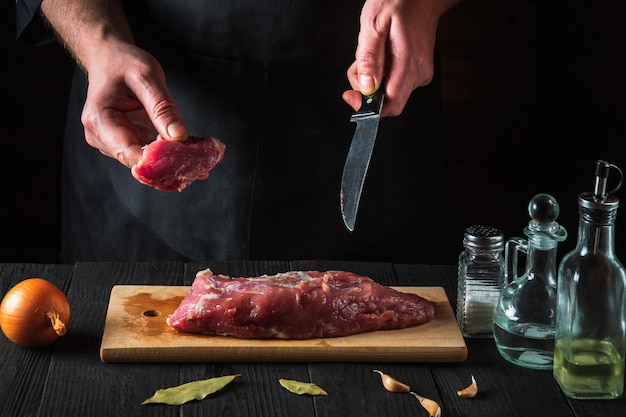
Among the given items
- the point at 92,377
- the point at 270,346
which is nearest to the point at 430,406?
Result: the point at 270,346

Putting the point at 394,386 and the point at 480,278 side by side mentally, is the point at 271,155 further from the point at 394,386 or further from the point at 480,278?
the point at 394,386

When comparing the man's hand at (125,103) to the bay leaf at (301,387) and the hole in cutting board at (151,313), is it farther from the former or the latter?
the bay leaf at (301,387)

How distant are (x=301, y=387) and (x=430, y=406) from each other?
0.79 ft

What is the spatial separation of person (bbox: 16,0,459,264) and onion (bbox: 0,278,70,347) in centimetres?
47

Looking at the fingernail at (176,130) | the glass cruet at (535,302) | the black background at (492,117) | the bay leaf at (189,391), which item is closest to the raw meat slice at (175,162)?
the fingernail at (176,130)

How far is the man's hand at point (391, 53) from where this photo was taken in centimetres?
220

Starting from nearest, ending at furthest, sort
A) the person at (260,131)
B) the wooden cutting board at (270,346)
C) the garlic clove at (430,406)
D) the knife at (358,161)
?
the garlic clove at (430,406) → the wooden cutting board at (270,346) → the knife at (358,161) → the person at (260,131)

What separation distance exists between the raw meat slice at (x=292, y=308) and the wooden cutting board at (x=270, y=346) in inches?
0.8

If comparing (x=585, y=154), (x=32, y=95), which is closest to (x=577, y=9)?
(x=585, y=154)

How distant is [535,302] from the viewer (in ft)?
6.41

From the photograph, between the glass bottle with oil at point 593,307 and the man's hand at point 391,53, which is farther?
the man's hand at point 391,53

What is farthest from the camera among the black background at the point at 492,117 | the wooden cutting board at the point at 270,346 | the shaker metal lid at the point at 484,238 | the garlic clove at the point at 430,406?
the black background at the point at 492,117

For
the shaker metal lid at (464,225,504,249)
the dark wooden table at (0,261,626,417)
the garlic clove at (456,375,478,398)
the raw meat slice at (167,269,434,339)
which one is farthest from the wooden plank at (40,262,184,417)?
the shaker metal lid at (464,225,504,249)

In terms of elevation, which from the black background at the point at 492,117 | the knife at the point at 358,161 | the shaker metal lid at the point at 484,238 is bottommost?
the black background at the point at 492,117
